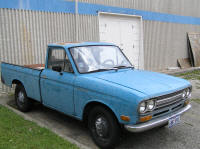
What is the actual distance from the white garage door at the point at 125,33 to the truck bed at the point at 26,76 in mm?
4857

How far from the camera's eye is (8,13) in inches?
283

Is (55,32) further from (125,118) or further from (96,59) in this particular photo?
(125,118)

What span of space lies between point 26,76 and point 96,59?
203cm

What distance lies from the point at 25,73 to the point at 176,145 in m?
3.83

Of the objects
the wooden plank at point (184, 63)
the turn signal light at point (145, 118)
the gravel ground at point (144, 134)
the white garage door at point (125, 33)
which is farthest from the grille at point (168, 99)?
the wooden plank at point (184, 63)

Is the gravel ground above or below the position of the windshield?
below

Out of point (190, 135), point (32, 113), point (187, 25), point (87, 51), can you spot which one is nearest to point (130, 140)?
point (190, 135)

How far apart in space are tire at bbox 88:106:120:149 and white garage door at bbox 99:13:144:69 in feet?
21.3

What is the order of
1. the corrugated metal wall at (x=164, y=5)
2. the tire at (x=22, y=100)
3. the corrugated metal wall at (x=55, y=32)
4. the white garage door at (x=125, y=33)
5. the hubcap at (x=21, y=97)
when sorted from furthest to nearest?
the corrugated metal wall at (x=164, y=5) < the white garage door at (x=125, y=33) < the corrugated metal wall at (x=55, y=32) < the hubcap at (x=21, y=97) < the tire at (x=22, y=100)

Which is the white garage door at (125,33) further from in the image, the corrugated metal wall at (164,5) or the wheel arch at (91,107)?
the wheel arch at (91,107)

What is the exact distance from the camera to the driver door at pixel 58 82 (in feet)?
14.2

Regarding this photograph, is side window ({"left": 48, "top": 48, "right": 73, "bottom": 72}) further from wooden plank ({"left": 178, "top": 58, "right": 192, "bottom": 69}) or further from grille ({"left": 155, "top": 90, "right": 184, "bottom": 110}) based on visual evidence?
wooden plank ({"left": 178, "top": 58, "right": 192, "bottom": 69})

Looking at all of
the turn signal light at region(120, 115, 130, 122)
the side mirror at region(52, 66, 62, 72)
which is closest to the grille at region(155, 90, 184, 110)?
the turn signal light at region(120, 115, 130, 122)

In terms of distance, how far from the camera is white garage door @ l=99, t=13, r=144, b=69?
399 inches
